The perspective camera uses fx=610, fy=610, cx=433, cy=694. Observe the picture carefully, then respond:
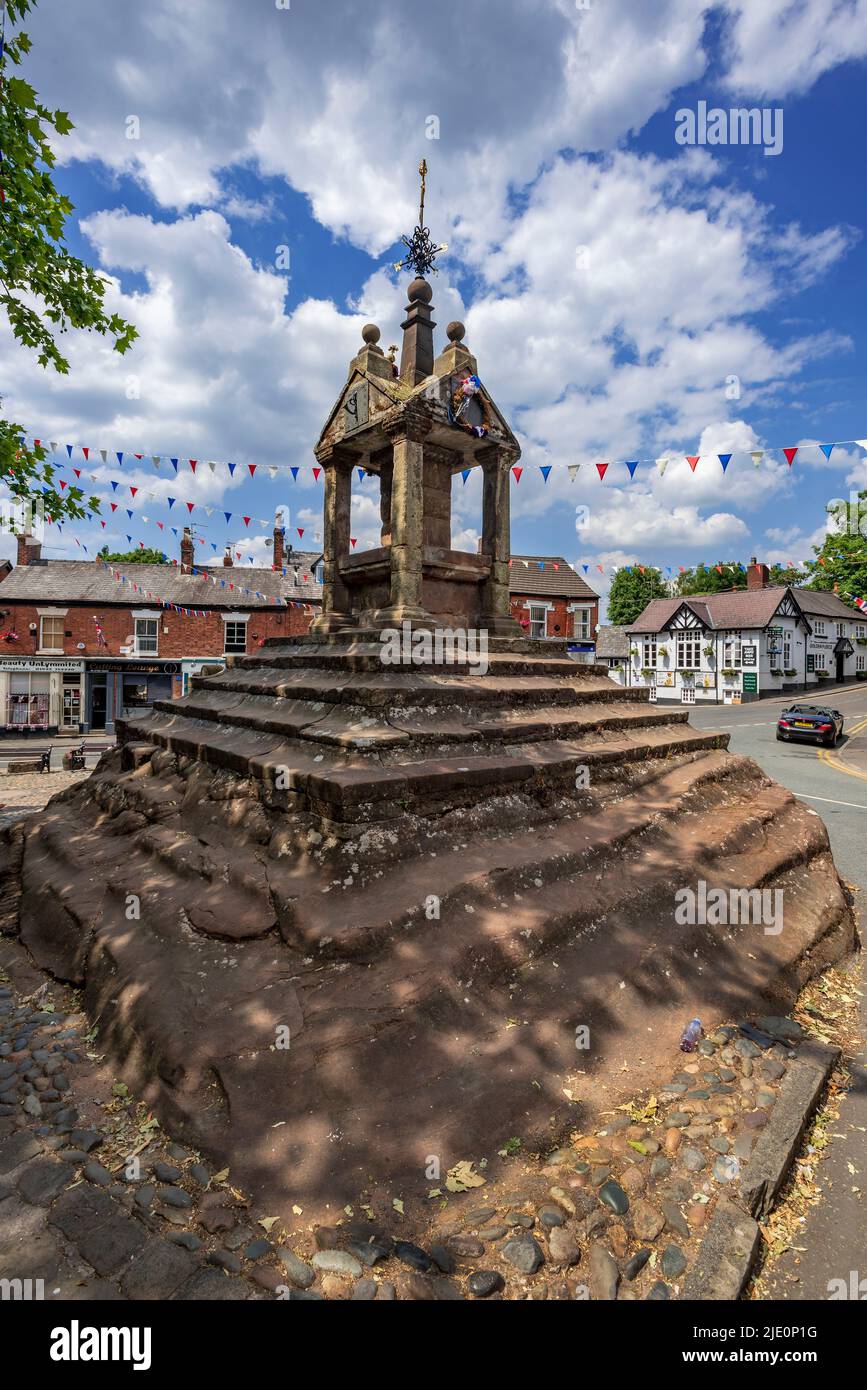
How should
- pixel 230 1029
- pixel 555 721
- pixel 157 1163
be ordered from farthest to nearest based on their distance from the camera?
pixel 555 721 → pixel 230 1029 → pixel 157 1163

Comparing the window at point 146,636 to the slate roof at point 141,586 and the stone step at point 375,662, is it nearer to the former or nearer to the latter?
the slate roof at point 141,586

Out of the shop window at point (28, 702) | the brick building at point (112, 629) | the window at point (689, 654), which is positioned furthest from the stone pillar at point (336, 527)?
the window at point (689, 654)

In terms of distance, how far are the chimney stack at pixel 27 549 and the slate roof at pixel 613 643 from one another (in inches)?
1514

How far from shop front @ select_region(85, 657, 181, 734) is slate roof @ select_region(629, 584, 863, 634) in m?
34.7

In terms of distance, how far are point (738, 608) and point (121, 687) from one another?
3931 centimetres

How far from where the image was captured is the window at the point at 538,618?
34.9 meters

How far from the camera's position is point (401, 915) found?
352cm

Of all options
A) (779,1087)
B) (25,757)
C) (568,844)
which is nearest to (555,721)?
(568,844)

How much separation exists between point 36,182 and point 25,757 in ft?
58.8

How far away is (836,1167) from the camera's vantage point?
9.39ft

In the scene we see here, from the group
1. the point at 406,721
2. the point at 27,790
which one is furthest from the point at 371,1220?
the point at 27,790
